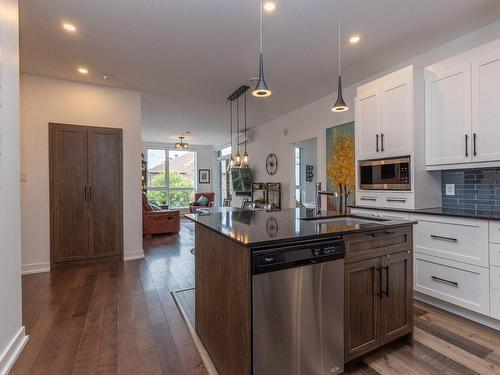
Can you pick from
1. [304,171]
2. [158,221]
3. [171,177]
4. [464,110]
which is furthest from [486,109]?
[171,177]

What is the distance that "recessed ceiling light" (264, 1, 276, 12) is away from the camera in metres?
2.28

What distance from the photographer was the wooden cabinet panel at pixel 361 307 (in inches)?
63.2

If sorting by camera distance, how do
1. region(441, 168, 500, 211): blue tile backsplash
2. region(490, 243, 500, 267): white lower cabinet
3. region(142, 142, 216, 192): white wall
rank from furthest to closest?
region(142, 142, 216, 192): white wall < region(441, 168, 500, 211): blue tile backsplash < region(490, 243, 500, 267): white lower cabinet

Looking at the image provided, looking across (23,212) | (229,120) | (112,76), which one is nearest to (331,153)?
(229,120)

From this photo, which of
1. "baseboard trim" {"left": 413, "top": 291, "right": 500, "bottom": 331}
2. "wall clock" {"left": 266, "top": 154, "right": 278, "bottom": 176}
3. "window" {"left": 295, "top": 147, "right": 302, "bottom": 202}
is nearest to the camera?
"baseboard trim" {"left": 413, "top": 291, "right": 500, "bottom": 331}

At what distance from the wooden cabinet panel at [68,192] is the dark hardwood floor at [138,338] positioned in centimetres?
72

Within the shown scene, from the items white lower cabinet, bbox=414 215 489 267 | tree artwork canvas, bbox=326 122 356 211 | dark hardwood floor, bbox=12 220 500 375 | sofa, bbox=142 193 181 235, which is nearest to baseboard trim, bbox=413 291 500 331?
dark hardwood floor, bbox=12 220 500 375

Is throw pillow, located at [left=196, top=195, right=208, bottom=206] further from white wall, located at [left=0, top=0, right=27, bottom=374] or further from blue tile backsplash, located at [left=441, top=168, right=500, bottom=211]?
blue tile backsplash, located at [left=441, top=168, right=500, bottom=211]

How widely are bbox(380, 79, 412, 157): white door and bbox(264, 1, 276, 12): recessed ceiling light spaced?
1.61 metres

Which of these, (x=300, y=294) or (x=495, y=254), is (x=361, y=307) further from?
(x=495, y=254)

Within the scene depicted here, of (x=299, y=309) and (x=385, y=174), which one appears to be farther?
(x=385, y=174)

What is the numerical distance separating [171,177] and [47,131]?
20.6 feet

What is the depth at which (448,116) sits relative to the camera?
266 cm

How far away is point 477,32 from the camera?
106 inches
